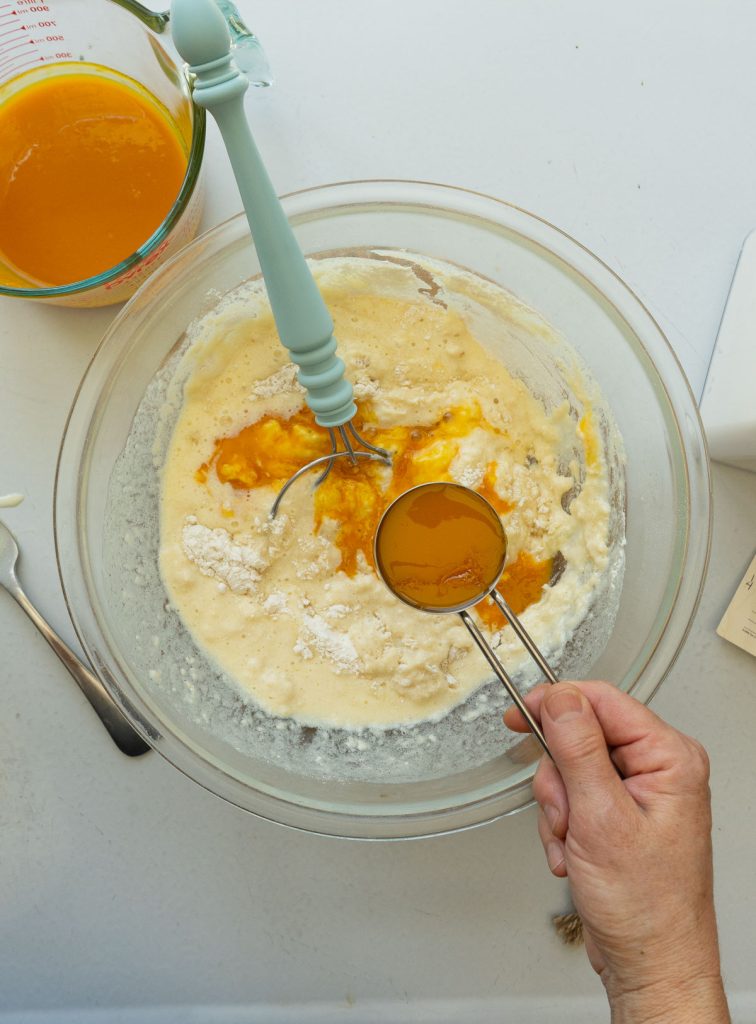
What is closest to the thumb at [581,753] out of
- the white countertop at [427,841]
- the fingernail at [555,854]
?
the fingernail at [555,854]

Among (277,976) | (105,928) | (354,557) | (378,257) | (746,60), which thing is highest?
(746,60)

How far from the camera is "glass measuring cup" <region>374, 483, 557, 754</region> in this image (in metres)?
1.14

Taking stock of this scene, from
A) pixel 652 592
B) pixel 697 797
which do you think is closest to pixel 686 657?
pixel 652 592

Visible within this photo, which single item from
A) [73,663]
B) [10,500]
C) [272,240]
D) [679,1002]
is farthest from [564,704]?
[10,500]

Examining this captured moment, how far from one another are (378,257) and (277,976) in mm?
1289

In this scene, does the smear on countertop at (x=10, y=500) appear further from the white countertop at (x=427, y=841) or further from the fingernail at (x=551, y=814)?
the fingernail at (x=551, y=814)

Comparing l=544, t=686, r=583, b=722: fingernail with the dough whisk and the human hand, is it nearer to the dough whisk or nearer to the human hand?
the human hand

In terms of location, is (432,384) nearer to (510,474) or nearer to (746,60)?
(510,474)

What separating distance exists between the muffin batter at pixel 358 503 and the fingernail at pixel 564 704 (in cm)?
27

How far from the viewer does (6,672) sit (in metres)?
1.30

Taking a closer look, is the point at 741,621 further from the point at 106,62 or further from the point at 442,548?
the point at 106,62

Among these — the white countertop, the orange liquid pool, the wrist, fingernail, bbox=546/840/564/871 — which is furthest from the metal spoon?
the wrist

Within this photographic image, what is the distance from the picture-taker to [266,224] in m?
0.89

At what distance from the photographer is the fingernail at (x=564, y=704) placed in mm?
959
